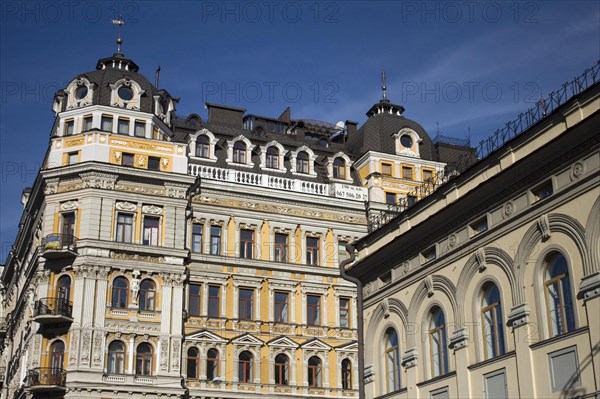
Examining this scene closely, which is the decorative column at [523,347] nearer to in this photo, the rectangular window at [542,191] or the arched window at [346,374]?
the rectangular window at [542,191]

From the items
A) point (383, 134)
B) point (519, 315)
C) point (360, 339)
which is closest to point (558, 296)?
point (519, 315)

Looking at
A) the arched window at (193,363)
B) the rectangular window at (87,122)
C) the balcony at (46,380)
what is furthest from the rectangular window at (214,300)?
the rectangular window at (87,122)

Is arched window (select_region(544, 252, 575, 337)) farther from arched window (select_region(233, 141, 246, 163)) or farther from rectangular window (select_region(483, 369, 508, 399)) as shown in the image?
arched window (select_region(233, 141, 246, 163))

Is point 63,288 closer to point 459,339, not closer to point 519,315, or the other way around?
point 459,339

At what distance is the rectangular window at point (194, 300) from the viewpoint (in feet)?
176

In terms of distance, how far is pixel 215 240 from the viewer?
182 ft

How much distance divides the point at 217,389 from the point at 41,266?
12.4m

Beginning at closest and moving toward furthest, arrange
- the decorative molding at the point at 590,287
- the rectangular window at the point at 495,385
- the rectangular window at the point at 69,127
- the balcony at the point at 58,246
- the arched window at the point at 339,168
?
1. the decorative molding at the point at 590,287
2. the rectangular window at the point at 495,385
3. the balcony at the point at 58,246
4. the rectangular window at the point at 69,127
5. the arched window at the point at 339,168

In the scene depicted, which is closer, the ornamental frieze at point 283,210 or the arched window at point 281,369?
the arched window at point 281,369

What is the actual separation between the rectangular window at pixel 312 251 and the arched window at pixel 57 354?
16031 mm

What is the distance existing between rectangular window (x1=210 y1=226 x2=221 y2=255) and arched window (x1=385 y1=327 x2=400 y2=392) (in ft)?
69.7

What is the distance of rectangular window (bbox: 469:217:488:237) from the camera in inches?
1199

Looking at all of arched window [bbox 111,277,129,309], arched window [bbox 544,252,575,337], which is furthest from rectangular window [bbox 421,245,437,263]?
arched window [bbox 111,277,129,309]

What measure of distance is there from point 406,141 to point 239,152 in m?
12.1
